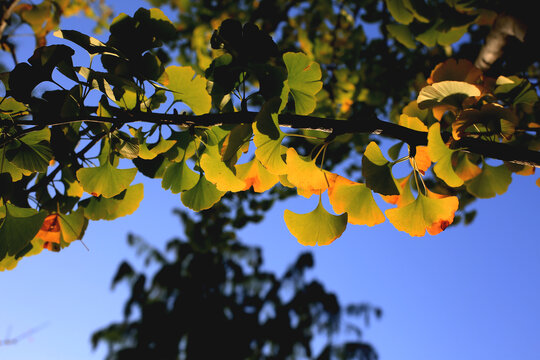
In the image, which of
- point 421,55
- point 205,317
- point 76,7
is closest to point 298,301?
point 205,317

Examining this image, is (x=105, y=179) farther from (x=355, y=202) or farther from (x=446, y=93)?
(x=446, y=93)

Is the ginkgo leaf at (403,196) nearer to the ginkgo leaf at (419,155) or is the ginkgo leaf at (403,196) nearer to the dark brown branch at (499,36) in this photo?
the ginkgo leaf at (419,155)

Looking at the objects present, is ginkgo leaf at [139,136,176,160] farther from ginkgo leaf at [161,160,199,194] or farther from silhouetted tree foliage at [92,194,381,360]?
silhouetted tree foliage at [92,194,381,360]

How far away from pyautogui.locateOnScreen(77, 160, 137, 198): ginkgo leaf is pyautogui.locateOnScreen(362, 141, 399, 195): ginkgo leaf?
40 centimetres

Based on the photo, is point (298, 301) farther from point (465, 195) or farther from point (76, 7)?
point (76, 7)

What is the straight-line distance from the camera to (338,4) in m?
2.24

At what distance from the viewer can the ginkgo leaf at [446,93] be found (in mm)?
491

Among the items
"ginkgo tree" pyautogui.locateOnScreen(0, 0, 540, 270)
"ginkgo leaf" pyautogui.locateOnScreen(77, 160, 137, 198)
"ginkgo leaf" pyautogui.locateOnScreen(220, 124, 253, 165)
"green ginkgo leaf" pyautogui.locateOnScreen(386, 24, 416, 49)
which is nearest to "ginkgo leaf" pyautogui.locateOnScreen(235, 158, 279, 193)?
"ginkgo tree" pyautogui.locateOnScreen(0, 0, 540, 270)

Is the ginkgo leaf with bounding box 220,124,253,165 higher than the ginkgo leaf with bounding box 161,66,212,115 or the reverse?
the reverse

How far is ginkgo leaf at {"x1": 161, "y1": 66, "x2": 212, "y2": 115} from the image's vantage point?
1.77 ft

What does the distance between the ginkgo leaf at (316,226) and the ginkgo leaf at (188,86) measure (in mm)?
235

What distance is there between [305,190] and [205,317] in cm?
375

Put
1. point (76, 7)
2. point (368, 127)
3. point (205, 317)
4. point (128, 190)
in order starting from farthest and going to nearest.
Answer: point (205, 317)
point (76, 7)
point (128, 190)
point (368, 127)

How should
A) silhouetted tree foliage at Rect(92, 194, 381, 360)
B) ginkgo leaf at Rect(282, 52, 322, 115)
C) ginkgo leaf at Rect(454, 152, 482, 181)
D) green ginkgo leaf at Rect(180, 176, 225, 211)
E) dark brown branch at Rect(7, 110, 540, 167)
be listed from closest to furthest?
dark brown branch at Rect(7, 110, 540, 167)
ginkgo leaf at Rect(282, 52, 322, 115)
green ginkgo leaf at Rect(180, 176, 225, 211)
ginkgo leaf at Rect(454, 152, 482, 181)
silhouetted tree foliage at Rect(92, 194, 381, 360)
